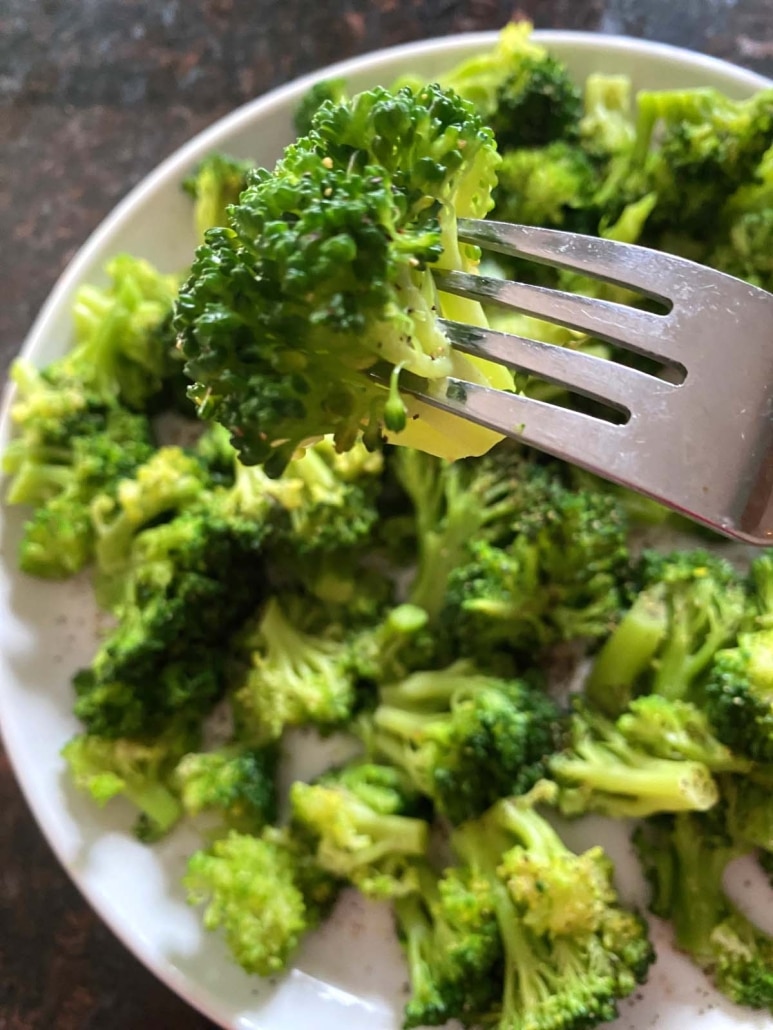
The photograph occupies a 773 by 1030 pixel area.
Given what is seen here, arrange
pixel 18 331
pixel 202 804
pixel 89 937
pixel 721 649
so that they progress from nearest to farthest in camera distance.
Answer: pixel 721 649
pixel 202 804
pixel 89 937
pixel 18 331

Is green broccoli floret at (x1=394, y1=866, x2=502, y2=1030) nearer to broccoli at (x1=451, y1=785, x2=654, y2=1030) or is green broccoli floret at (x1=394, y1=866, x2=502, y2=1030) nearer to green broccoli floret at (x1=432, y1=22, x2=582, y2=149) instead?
broccoli at (x1=451, y1=785, x2=654, y2=1030)

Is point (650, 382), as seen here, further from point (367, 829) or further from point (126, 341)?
point (126, 341)

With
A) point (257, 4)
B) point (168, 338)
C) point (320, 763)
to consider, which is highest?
point (257, 4)

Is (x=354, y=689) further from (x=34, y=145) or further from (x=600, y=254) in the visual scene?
(x=34, y=145)

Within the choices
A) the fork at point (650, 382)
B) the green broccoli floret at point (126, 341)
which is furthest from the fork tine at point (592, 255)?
the green broccoli floret at point (126, 341)

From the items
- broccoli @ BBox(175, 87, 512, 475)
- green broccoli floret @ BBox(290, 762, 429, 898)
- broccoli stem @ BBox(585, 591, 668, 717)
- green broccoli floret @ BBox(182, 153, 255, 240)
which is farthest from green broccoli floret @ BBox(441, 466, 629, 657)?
green broccoli floret @ BBox(182, 153, 255, 240)

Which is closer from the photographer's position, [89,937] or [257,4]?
[89,937]

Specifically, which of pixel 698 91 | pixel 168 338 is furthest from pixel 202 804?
pixel 698 91
